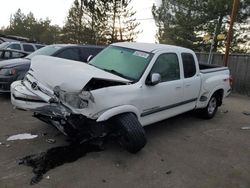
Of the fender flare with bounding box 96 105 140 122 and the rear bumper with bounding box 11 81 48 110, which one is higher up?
the rear bumper with bounding box 11 81 48 110

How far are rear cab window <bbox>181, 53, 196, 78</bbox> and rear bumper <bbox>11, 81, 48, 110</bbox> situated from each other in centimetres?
323

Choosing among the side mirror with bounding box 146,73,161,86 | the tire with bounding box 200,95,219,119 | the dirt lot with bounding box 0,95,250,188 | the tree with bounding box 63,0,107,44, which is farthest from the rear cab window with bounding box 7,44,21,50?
the tree with bounding box 63,0,107,44

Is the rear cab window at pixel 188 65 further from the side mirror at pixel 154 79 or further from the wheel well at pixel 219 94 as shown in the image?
the wheel well at pixel 219 94

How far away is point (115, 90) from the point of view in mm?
4797

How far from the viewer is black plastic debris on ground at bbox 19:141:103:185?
4.32m

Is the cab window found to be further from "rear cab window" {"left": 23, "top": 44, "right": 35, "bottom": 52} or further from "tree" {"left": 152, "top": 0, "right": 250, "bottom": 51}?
"tree" {"left": 152, "top": 0, "right": 250, "bottom": 51}

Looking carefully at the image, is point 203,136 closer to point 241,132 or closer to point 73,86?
point 241,132

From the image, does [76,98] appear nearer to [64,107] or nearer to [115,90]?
[64,107]

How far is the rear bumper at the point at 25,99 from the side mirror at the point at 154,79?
185 cm

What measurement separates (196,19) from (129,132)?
58.7 feet

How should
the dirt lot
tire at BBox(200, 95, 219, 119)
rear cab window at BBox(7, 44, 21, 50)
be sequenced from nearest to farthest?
1. the dirt lot
2. tire at BBox(200, 95, 219, 119)
3. rear cab window at BBox(7, 44, 21, 50)

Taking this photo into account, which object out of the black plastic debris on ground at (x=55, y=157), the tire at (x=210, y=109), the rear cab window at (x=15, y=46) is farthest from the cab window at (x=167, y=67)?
the rear cab window at (x=15, y=46)

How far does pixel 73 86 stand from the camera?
4480 millimetres

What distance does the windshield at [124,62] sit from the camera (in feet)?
18.1
